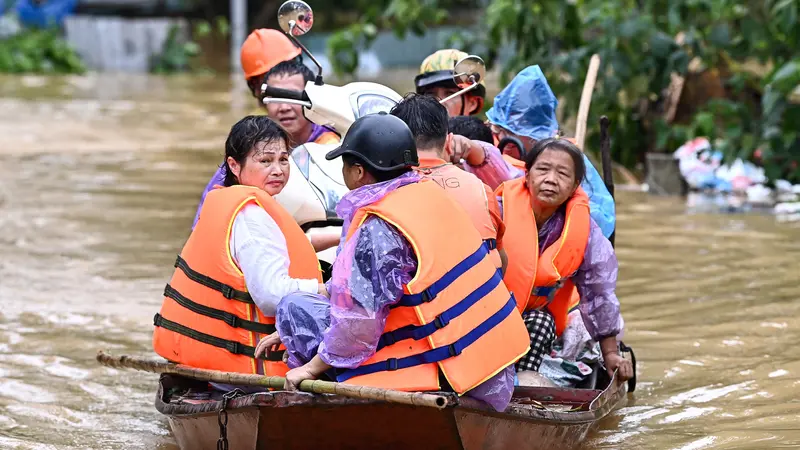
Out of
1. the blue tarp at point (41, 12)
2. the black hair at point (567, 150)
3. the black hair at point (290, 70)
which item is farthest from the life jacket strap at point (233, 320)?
the blue tarp at point (41, 12)

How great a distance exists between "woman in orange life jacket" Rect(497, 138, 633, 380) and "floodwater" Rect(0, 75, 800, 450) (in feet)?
1.87

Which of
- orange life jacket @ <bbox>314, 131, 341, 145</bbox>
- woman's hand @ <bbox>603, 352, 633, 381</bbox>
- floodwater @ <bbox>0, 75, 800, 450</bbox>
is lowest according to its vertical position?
floodwater @ <bbox>0, 75, 800, 450</bbox>

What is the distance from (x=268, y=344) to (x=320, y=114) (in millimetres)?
1252

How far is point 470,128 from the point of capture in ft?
18.3

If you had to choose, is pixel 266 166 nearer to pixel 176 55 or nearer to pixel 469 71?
pixel 469 71

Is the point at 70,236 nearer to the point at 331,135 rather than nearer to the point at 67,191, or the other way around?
the point at 67,191

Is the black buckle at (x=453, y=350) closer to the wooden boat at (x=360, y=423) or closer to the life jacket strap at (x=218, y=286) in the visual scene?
the wooden boat at (x=360, y=423)

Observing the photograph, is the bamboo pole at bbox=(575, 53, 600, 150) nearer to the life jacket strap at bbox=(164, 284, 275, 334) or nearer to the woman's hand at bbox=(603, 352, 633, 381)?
the woman's hand at bbox=(603, 352, 633, 381)

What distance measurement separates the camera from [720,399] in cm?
570

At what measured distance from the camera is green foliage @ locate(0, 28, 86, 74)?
20.7 metres

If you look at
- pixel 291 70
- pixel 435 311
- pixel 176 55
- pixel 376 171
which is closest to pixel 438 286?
pixel 435 311

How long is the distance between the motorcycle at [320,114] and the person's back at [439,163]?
72 centimetres

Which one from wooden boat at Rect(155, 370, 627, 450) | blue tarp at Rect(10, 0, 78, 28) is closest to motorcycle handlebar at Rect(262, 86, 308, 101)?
wooden boat at Rect(155, 370, 627, 450)

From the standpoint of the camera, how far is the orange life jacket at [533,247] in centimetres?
489
